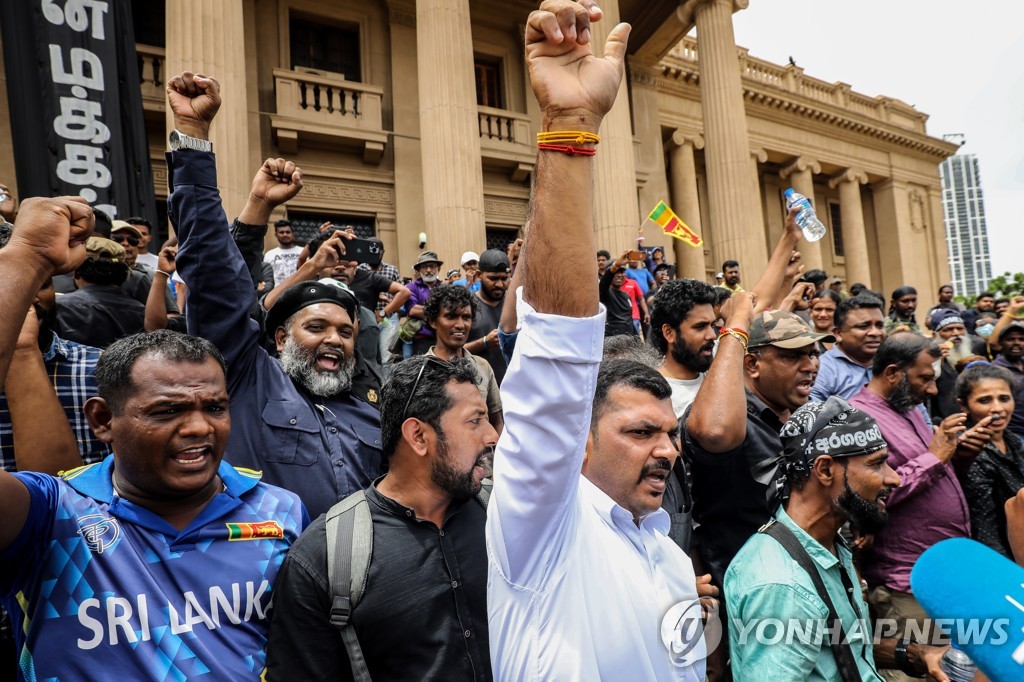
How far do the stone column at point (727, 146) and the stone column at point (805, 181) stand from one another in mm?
8485

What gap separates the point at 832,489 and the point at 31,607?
7.84ft

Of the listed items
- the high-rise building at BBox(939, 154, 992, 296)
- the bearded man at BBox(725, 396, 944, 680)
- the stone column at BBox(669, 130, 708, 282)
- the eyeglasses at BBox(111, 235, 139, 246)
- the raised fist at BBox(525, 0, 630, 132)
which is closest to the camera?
the raised fist at BBox(525, 0, 630, 132)

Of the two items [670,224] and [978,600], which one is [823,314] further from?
[978,600]

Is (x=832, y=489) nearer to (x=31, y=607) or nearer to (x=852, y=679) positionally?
(x=852, y=679)

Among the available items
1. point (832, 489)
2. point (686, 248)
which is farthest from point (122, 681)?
point (686, 248)

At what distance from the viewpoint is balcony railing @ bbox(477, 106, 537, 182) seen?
15148 mm

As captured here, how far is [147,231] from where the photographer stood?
20.6 ft

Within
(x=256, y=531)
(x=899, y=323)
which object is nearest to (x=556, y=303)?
(x=256, y=531)

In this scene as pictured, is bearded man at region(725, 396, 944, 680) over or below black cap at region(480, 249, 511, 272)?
below

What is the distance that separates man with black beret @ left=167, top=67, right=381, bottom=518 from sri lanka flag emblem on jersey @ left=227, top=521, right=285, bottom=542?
504mm

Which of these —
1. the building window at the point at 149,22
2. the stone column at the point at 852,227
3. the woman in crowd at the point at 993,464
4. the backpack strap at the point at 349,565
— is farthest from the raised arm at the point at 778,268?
the stone column at the point at 852,227

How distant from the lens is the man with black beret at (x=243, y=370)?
101 inches

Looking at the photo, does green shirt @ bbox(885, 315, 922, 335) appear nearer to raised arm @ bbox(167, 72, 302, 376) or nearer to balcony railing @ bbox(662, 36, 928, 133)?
raised arm @ bbox(167, 72, 302, 376)

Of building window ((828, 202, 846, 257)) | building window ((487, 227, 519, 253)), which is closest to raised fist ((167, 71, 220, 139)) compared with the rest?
building window ((487, 227, 519, 253))
